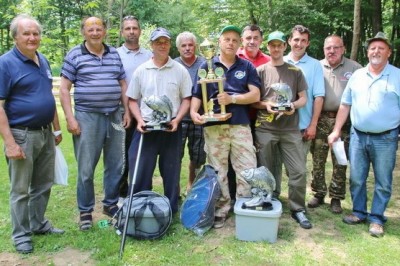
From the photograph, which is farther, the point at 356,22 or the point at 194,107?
the point at 356,22

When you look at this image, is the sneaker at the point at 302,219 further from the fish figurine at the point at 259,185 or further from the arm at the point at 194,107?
the arm at the point at 194,107

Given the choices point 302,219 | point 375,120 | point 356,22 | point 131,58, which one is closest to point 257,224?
point 302,219

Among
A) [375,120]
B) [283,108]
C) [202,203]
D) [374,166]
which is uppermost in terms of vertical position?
[283,108]

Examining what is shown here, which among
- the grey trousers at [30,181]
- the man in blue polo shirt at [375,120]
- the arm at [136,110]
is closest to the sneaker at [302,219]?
the man in blue polo shirt at [375,120]

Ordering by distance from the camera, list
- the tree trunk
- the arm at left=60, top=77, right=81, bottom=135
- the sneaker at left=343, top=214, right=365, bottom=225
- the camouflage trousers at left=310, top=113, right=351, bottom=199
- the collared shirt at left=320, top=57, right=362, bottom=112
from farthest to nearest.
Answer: the tree trunk < the camouflage trousers at left=310, top=113, right=351, bottom=199 < the collared shirt at left=320, top=57, right=362, bottom=112 < the sneaker at left=343, top=214, right=365, bottom=225 < the arm at left=60, top=77, right=81, bottom=135

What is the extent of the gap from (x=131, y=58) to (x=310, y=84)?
2079 millimetres

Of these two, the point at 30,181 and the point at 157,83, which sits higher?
the point at 157,83

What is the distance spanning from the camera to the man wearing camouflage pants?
4.35 meters

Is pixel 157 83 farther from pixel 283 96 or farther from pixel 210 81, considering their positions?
pixel 283 96

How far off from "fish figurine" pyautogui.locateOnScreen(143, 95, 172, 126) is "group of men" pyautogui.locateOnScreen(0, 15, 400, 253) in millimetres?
83

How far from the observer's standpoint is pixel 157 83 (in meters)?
3.93

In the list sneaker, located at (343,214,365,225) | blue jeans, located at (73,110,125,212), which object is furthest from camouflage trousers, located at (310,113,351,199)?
blue jeans, located at (73,110,125,212)

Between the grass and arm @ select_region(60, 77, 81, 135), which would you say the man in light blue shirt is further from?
the grass

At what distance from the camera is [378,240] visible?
12.5 feet
